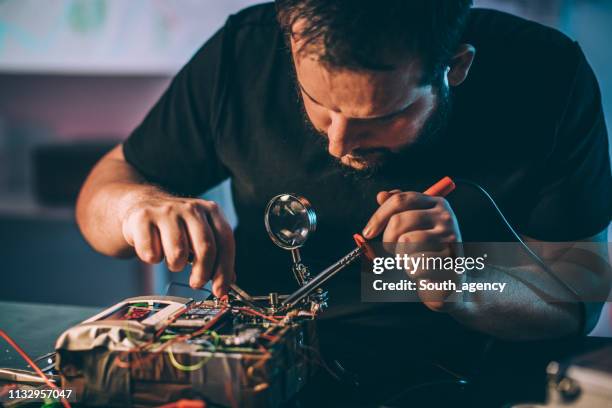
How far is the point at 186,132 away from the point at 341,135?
532mm

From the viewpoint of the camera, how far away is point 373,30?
3.39 ft

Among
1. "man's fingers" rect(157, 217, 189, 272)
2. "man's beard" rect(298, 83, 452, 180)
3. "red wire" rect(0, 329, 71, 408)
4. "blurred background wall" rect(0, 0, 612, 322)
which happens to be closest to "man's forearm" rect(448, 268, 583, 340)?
"man's beard" rect(298, 83, 452, 180)

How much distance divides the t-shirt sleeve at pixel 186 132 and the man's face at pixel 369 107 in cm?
37

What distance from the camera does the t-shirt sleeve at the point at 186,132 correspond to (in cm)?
157

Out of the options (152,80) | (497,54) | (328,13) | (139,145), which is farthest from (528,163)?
(152,80)

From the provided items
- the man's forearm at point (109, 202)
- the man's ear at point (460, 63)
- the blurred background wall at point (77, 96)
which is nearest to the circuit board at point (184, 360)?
the man's forearm at point (109, 202)

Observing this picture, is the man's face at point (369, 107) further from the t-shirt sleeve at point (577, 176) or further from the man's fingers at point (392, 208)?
the t-shirt sleeve at point (577, 176)

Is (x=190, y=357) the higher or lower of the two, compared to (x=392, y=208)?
lower

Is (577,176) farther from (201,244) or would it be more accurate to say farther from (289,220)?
(201,244)

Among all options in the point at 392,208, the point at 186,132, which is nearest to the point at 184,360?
the point at 392,208

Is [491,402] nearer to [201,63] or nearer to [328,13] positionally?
[328,13]

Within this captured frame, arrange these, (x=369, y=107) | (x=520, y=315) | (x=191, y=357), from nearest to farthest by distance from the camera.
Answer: (x=191, y=357)
(x=369, y=107)
(x=520, y=315)

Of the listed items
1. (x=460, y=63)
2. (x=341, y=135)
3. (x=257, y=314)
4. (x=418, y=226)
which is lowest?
(x=257, y=314)

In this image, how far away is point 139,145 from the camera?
5.30 ft
